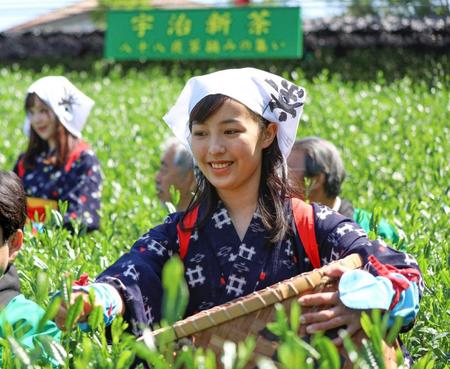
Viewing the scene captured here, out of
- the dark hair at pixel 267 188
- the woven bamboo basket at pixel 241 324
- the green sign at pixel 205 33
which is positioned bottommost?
the woven bamboo basket at pixel 241 324

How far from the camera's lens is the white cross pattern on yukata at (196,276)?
8.38 ft

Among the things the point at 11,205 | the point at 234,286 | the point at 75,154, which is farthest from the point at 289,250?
the point at 75,154

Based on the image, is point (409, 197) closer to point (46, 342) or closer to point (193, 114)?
point (193, 114)

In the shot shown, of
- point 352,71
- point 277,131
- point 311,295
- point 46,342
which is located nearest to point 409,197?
point 277,131

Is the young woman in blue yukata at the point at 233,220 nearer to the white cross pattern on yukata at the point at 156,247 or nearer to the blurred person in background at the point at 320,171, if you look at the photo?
the white cross pattern on yukata at the point at 156,247

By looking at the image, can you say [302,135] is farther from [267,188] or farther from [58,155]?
[267,188]

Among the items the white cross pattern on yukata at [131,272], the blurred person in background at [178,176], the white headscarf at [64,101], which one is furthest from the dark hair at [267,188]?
the white headscarf at [64,101]

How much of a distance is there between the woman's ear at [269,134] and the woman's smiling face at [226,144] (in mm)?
83

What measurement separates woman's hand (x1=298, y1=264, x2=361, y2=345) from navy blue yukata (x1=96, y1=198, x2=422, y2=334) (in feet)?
1.01

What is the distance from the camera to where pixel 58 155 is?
5.34 m

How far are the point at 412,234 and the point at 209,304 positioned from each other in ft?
4.30

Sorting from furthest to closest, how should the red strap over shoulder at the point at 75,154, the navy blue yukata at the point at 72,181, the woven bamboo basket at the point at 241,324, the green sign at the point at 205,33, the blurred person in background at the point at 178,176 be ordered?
1. the green sign at the point at 205,33
2. the red strap over shoulder at the point at 75,154
3. the navy blue yukata at the point at 72,181
4. the blurred person in background at the point at 178,176
5. the woven bamboo basket at the point at 241,324

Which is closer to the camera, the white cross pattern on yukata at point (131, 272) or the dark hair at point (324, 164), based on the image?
the white cross pattern on yukata at point (131, 272)

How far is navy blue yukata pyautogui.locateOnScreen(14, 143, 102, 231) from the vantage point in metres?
5.11
